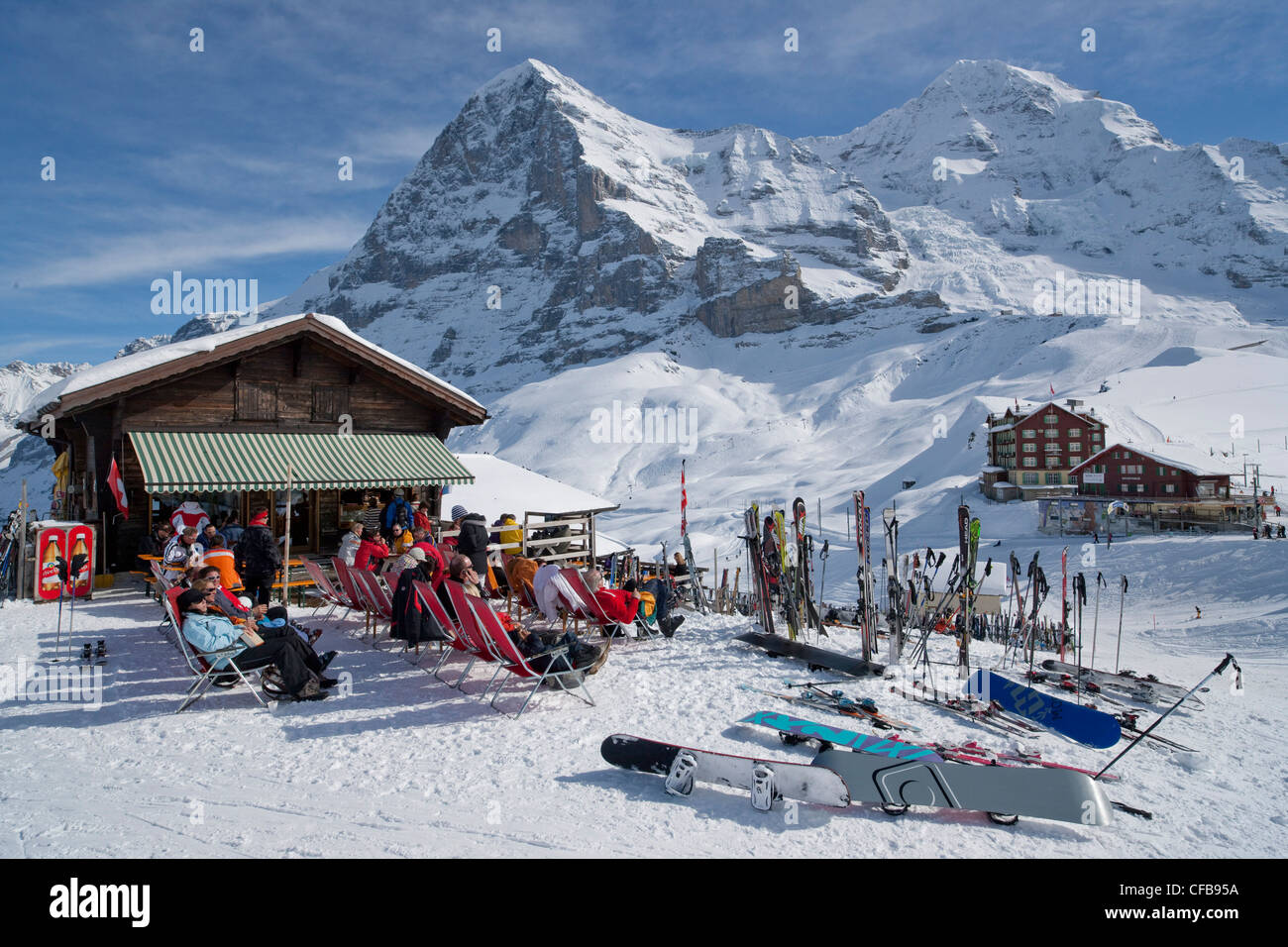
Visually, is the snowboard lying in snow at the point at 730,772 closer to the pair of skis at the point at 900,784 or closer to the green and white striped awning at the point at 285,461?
the pair of skis at the point at 900,784

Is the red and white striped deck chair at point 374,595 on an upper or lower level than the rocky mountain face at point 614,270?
lower

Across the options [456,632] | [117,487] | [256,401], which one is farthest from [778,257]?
[456,632]

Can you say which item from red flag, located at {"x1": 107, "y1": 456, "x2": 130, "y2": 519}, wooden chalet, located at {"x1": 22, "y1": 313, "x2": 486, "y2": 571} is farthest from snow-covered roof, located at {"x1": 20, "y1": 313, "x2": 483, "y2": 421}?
red flag, located at {"x1": 107, "y1": 456, "x2": 130, "y2": 519}

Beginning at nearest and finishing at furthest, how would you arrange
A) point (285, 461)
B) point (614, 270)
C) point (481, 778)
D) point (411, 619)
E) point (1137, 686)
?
point (481, 778) < point (411, 619) < point (1137, 686) < point (285, 461) < point (614, 270)

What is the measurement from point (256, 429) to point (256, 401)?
0.49 m

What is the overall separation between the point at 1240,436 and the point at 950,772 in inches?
2490

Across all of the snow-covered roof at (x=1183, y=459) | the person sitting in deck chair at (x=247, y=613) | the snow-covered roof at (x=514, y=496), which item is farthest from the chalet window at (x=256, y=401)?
the snow-covered roof at (x=1183, y=459)

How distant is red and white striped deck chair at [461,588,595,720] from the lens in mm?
5899

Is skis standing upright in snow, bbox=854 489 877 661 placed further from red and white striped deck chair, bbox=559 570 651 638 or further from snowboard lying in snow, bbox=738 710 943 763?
snowboard lying in snow, bbox=738 710 943 763

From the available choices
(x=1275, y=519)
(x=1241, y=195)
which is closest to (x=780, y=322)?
(x=1275, y=519)

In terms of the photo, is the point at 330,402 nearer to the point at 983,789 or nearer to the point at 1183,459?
the point at 983,789

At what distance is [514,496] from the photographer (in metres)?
16.7

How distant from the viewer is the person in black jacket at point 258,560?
850cm

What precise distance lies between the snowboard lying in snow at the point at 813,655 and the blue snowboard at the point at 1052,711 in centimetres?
104
